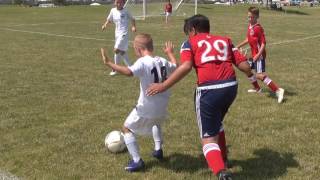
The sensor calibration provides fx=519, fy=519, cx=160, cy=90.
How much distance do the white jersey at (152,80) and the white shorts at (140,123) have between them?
7cm

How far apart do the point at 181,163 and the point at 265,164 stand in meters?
1.07

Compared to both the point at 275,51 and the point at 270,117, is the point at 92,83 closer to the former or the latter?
the point at 270,117

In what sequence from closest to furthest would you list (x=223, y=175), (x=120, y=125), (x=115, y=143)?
(x=223, y=175), (x=115, y=143), (x=120, y=125)

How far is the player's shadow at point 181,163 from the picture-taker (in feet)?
21.3

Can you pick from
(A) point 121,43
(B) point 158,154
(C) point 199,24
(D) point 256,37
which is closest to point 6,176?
(B) point 158,154

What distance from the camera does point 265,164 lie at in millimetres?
6602

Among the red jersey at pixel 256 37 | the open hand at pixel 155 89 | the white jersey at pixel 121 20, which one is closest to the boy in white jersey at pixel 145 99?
the open hand at pixel 155 89

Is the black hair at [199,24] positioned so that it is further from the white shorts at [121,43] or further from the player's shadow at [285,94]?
the white shorts at [121,43]

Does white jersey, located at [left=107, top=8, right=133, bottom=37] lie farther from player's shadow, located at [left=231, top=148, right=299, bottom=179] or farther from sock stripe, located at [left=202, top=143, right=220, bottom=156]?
sock stripe, located at [left=202, top=143, right=220, bottom=156]

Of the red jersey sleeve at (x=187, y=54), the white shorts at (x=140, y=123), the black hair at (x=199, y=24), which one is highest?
the black hair at (x=199, y=24)

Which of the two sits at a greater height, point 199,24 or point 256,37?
point 199,24

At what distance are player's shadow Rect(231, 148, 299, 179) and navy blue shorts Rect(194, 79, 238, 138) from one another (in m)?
0.82

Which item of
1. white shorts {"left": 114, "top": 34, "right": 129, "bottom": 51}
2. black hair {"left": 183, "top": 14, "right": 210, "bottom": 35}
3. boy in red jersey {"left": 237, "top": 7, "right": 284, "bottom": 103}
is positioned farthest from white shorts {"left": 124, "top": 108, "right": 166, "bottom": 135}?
white shorts {"left": 114, "top": 34, "right": 129, "bottom": 51}

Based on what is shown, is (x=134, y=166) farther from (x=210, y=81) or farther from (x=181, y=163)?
(x=210, y=81)
